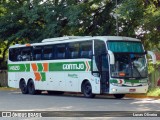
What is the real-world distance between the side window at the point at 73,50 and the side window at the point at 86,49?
1.37 feet

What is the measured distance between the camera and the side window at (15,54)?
32.4 metres

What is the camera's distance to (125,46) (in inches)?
987

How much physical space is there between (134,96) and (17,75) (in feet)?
31.3

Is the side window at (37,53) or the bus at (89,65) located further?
the side window at (37,53)

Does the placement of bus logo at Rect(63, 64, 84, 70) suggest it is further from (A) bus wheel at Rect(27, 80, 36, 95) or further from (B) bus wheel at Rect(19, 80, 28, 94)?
(B) bus wheel at Rect(19, 80, 28, 94)

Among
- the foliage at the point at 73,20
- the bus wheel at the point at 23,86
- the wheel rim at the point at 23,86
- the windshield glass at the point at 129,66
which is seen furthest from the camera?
the wheel rim at the point at 23,86

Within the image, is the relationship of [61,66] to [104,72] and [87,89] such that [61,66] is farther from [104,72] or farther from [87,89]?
[104,72]

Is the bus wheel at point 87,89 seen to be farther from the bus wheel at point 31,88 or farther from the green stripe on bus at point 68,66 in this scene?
the bus wheel at point 31,88

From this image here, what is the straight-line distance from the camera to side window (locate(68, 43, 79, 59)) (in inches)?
1048

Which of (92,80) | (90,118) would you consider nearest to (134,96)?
(92,80)

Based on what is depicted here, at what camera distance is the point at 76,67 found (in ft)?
87.6

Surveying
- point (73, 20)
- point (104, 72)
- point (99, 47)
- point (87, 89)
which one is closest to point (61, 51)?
point (73, 20)

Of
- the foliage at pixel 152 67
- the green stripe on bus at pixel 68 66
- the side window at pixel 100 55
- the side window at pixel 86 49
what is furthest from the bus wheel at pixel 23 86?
the foliage at pixel 152 67

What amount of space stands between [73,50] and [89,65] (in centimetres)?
187
